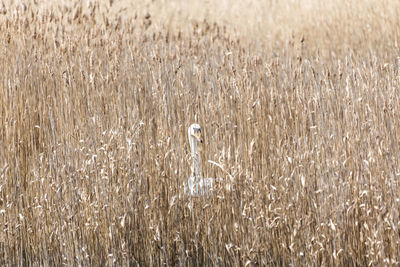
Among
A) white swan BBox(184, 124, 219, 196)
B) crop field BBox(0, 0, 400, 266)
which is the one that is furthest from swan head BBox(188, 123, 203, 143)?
white swan BBox(184, 124, 219, 196)

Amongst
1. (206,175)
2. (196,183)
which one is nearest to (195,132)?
(206,175)

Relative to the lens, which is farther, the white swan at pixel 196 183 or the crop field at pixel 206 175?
the white swan at pixel 196 183

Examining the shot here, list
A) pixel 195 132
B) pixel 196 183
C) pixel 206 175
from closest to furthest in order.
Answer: pixel 196 183 → pixel 206 175 → pixel 195 132

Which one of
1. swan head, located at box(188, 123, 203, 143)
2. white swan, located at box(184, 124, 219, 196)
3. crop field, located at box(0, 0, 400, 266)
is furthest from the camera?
swan head, located at box(188, 123, 203, 143)

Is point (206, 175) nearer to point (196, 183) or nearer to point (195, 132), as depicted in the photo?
point (195, 132)

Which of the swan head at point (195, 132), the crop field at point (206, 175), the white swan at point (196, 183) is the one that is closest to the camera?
the crop field at point (206, 175)

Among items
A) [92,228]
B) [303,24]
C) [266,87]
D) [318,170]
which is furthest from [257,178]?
[303,24]

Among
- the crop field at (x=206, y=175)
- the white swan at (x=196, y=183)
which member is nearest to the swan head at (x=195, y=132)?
the crop field at (x=206, y=175)

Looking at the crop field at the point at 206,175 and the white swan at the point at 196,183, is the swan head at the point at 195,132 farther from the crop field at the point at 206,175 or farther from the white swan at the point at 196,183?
the white swan at the point at 196,183

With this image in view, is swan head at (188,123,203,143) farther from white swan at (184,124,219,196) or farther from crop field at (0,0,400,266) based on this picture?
white swan at (184,124,219,196)

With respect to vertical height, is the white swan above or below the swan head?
below

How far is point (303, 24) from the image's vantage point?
685 cm

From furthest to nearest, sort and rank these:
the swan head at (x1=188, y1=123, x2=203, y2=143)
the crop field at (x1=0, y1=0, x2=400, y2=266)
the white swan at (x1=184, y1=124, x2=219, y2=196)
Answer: the swan head at (x1=188, y1=123, x2=203, y2=143), the white swan at (x1=184, y1=124, x2=219, y2=196), the crop field at (x1=0, y1=0, x2=400, y2=266)

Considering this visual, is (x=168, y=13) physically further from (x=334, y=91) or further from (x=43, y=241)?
(x=43, y=241)
